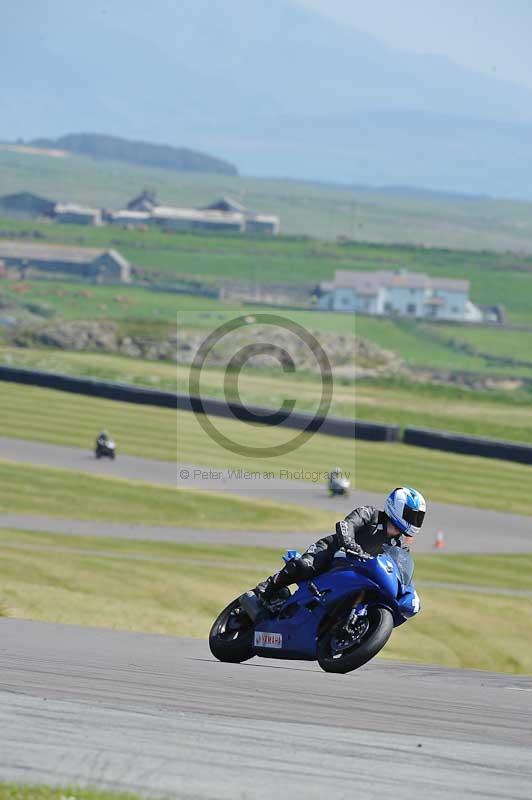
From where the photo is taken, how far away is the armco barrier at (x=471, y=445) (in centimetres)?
5241

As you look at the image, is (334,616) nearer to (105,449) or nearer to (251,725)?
(251,725)

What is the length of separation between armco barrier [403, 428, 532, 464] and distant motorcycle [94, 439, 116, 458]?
13.6 meters

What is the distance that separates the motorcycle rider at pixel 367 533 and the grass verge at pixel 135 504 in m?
24.6

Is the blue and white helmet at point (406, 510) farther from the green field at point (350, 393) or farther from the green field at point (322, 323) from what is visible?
the green field at point (322, 323)

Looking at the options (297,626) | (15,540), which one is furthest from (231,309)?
(297,626)

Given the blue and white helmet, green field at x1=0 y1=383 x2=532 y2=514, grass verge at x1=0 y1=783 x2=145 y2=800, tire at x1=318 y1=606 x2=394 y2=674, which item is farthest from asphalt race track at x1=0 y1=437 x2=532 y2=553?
grass verge at x1=0 y1=783 x2=145 y2=800

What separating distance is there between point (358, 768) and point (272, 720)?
1.41 m

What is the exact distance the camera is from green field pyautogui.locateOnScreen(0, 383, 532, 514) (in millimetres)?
46312

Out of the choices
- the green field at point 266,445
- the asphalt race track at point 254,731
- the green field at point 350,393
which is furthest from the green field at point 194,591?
the green field at point 350,393

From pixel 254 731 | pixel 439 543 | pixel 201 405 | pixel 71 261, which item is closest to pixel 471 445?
pixel 201 405

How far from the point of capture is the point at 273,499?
138 feet

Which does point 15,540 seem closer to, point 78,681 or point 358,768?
point 78,681

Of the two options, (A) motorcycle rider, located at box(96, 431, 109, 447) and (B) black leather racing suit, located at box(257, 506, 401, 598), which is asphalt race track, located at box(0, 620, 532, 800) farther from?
(A) motorcycle rider, located at box(96, 431, 109, 447)

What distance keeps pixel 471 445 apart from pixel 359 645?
42.0 meters
